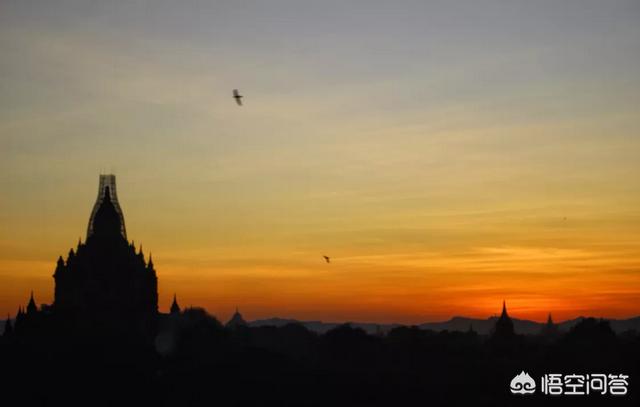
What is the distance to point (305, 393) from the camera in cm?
15088

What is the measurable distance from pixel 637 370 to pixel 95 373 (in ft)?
231

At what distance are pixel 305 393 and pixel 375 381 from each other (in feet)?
38.3

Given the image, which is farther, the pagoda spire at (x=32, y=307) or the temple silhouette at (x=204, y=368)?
the pagoda spire at (x=32, y=307)

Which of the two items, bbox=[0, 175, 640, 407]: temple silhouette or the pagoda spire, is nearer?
bbox=[0, 175, 640, 407]: temple silhouette

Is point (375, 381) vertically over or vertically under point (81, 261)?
under

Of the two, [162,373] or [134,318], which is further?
[134,318]

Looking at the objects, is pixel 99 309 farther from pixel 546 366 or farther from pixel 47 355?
pixel 546 366

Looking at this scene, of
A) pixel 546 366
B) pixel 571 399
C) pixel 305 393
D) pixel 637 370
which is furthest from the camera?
pixel 546 366

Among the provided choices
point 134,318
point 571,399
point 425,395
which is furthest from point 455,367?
point 134,318

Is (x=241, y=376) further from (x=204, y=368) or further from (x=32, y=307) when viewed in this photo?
(x=32, y=307)

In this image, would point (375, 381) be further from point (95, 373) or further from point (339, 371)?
point (95, 373)

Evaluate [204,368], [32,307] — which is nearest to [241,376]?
[204,368]

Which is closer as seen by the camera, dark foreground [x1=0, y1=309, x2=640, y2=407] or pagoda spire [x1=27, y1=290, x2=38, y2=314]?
dark foreground [x1=0, y1=309, x2=640, y2=407]

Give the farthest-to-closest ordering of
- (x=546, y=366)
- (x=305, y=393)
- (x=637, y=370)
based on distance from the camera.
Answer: (x=546, y=366) < (x=637, y=370) < (x=305, y=393)
